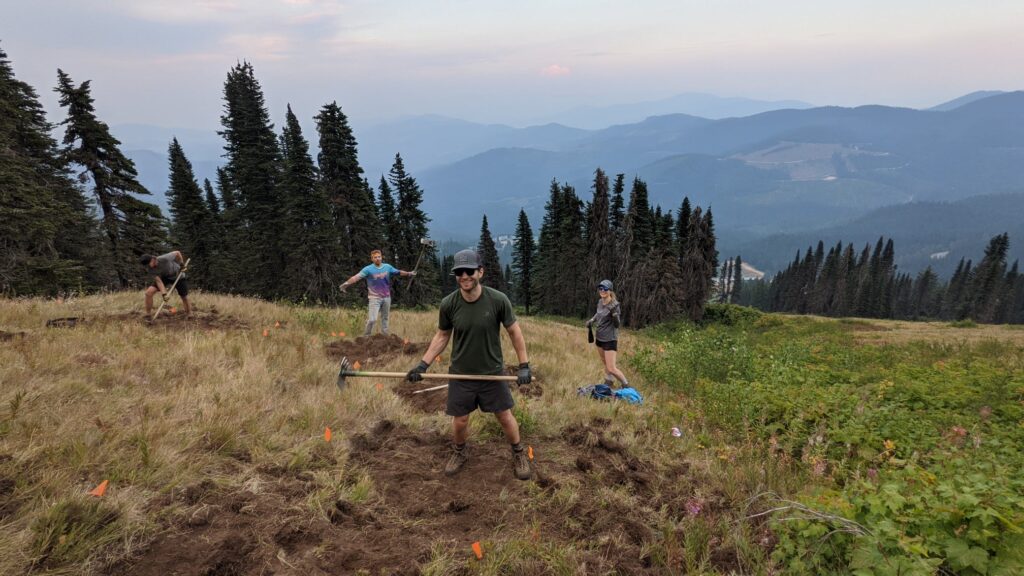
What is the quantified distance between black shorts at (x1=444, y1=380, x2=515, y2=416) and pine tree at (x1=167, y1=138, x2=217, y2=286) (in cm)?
3663

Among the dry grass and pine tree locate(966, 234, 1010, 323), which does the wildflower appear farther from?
pine tree locate(966, 234, 1010, 323)

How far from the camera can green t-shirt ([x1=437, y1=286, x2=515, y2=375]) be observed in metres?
4.66

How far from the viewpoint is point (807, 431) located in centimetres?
595

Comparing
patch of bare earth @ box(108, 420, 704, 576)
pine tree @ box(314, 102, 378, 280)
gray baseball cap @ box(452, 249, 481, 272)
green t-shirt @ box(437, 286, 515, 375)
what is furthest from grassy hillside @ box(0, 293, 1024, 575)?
pine tree @ box(314, 102, 378, 280)

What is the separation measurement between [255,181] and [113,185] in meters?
7.86

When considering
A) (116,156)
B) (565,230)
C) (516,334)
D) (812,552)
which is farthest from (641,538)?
(565,230)

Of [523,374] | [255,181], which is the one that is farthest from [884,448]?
[255,181]

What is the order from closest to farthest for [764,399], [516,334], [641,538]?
[641,538] → [516,334] → [764,399]

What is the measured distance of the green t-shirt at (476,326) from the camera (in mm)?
4664

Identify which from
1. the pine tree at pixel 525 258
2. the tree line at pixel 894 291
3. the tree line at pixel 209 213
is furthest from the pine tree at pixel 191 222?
the tree line at pixel 894 291

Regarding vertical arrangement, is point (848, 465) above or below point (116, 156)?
below

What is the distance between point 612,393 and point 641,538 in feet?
12.4

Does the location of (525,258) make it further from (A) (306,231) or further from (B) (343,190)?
(A) (306,231)

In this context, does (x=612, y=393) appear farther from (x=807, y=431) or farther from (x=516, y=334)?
(x=516, y=334)
